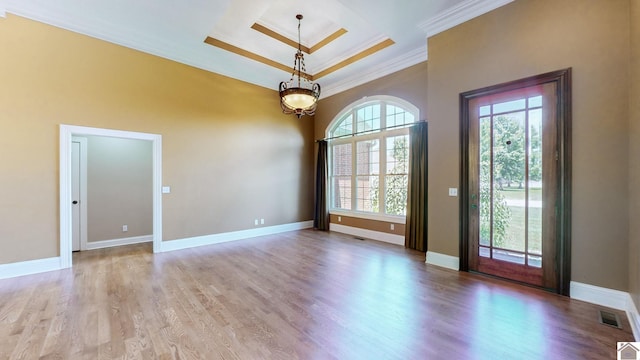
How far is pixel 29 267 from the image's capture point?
3609mm

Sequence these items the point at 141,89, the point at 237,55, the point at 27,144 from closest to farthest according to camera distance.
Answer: the point at 27,144, the point at 141,89, the point at 237,55

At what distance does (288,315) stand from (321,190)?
14.7 ft

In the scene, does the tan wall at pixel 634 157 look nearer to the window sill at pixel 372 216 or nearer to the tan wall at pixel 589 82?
the tan wall at pixel 589 82

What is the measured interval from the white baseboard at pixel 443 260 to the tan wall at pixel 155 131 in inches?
146

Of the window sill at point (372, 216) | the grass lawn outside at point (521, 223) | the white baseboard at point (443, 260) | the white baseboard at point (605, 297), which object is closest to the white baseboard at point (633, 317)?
the white baseboard at point (605, 297)

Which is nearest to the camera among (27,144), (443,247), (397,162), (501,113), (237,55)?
(501,113)

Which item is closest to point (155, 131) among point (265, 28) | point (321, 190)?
point (265, 28)

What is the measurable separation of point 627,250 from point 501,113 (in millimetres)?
1930

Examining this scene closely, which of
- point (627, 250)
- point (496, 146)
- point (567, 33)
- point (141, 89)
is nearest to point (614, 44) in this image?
point (567, 33)

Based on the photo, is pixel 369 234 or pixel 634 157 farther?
pixel 369 234

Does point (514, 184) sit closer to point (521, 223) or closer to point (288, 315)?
point (521, 223)

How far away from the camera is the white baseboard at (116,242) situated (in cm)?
502

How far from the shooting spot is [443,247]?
12.8 ft

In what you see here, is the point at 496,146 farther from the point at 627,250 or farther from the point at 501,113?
the point at 627,250
